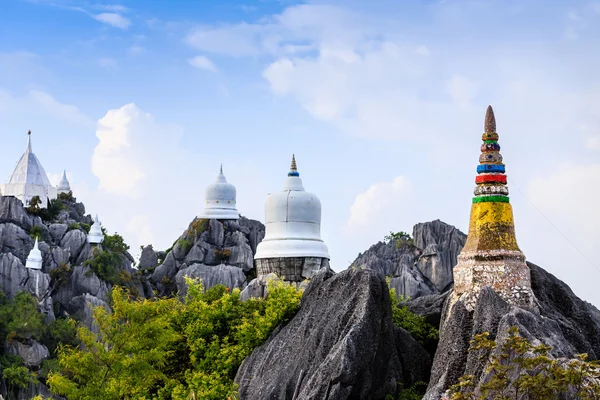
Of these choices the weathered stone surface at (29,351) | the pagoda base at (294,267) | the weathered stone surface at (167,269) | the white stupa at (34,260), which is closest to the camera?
the pagoda base at (294,267)

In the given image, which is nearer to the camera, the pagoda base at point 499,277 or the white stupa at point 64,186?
the pagoda base at point 499,277

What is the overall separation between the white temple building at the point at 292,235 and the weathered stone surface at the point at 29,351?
1266 inches

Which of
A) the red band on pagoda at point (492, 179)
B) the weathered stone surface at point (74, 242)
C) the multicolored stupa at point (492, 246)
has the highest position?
the weathered stone surface at point (74, 242)

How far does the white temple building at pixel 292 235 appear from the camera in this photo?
93.8 feet

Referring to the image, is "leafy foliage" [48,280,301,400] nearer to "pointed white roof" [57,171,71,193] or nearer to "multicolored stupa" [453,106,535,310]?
"multicolored stupa" [453,106,535,310]

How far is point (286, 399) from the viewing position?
61.7 feet

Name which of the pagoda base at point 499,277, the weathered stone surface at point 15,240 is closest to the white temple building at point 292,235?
the pagoda base at point 499,277

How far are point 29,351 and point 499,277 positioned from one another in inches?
1808

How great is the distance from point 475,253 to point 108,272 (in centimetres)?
5228

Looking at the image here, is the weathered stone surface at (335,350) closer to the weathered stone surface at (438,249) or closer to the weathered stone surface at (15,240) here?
the weathered stone surface at (438,249)

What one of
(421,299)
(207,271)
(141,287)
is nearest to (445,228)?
(207,271)

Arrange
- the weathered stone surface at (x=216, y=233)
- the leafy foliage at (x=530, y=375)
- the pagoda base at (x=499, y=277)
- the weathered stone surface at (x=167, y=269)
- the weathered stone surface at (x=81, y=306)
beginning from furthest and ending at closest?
1. the weathered stone surface at (x=167, y=269)
2. the weathered stone surface at (x=216, y=233)
3. the weathered stone surface at (x=81, y=306)
4. the pagoda base at (x=499, y=277)
5. the leafy foliage at (x=530, y=375)

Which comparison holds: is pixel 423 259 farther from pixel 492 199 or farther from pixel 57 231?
pixel 492 199

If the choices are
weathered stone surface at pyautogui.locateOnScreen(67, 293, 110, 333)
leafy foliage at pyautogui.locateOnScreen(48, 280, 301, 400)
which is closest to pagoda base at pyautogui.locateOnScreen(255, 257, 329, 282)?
leafy foliage at pyautogui.locateOnScreen(48, 280, 301, 400)
